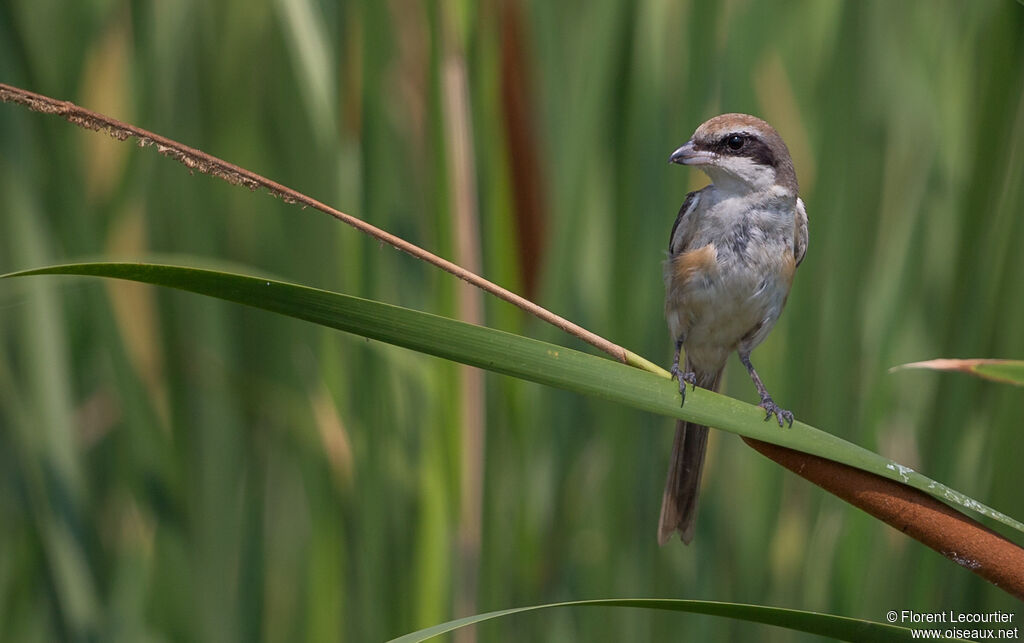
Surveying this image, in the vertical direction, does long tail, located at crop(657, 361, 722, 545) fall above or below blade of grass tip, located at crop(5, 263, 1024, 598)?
below

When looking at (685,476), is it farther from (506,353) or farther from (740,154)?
(506,353)

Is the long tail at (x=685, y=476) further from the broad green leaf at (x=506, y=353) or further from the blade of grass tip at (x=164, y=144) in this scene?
the blade of grass tip at (x=164, y=144)

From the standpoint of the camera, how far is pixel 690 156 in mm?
1479

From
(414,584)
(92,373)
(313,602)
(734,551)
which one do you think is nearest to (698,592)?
(734,551)

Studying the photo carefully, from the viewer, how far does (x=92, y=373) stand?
1.58 metres

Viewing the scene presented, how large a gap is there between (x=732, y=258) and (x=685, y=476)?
16.0 inches

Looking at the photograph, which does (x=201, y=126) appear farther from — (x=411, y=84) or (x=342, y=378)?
(x=342, y=378)

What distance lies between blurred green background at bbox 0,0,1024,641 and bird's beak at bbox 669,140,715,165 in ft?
0.07

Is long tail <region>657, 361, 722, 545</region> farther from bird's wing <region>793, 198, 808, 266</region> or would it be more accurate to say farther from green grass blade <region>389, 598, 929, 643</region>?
green grass blade <region>389, 598, 929, 643</region>

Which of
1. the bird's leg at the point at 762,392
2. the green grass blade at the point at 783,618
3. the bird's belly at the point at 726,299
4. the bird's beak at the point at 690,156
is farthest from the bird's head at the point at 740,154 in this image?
the green grass blade at the point at 783,618

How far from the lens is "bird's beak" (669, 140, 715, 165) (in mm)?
1454

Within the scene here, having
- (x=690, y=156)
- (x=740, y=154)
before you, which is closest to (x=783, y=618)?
(x=690, y=156)

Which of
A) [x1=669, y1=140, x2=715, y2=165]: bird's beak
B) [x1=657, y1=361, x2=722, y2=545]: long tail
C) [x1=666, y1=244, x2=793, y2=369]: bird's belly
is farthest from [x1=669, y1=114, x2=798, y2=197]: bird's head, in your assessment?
[x1=657, y1=361, x2=722, y2=545]: long tail

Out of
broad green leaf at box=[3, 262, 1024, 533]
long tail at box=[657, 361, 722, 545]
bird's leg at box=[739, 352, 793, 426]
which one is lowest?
long tail at box=[657, 361, 722, 545]
